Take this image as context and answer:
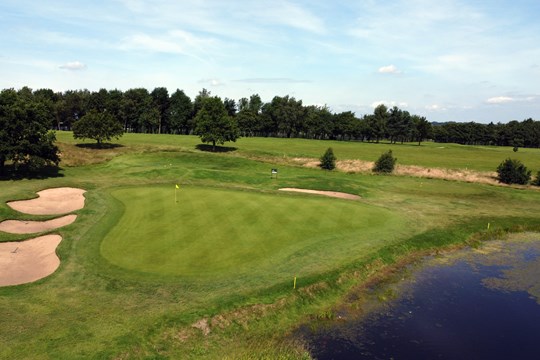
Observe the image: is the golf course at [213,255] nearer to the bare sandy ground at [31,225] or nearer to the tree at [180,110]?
the bare sandy ground at [31,225]

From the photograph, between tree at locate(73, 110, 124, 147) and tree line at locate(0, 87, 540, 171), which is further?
tree line at locate(0, 87, 540, 171)

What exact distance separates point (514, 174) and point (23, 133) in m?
73.1

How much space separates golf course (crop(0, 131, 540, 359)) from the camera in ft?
54.8

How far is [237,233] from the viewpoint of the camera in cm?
2838

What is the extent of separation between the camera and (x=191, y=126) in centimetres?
15525

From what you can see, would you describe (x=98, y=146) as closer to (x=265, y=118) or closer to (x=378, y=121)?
(x=265, y=118)

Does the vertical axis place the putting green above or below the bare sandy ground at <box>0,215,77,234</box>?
above

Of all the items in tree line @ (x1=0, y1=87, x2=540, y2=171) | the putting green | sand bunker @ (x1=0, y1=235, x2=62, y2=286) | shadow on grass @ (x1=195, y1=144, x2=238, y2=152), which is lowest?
sand bunker @ (x1=0, y1=235, x2=62, y2=286)

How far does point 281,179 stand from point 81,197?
27.1 m

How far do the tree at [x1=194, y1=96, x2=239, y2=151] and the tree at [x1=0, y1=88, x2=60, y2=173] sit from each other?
3822cm

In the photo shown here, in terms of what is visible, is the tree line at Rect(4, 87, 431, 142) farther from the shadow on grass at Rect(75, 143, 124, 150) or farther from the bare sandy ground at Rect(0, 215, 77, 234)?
the bare sandy ground at Rect(0, 215, 77, 234)

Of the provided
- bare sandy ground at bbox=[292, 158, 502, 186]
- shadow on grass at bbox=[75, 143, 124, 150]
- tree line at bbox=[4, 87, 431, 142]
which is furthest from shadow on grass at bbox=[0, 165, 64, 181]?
tree line at bbox=[4, 87, 431, 142]

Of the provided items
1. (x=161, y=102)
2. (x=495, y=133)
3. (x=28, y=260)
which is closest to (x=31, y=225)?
(x=28, y=260)

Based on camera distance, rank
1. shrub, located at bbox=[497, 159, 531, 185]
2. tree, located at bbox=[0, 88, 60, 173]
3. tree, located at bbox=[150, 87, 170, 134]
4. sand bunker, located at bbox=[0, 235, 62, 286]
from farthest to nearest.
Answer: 1. tree, located at bbox=[150, 87, 170, 134]
2. shrub, located at bbox=[497, 159, 531, 185]
3. tree, located at bbox=[0, 88, 60, 173]
4. sand bunker, located at bbox=[0, 235, 62, 286]
